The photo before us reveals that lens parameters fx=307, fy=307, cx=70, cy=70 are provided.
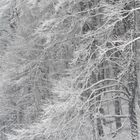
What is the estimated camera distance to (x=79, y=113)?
33.2ft

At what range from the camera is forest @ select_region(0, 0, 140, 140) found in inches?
395

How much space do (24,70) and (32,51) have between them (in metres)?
1.20

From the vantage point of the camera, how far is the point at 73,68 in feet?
36.3

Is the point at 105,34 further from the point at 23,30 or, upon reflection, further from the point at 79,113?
the point at 23,30

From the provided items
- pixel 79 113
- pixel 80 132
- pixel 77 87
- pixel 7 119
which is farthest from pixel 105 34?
pixel 7 119

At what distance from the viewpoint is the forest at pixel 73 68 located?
32.9 ft

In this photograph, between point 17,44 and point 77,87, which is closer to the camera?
point 77,87

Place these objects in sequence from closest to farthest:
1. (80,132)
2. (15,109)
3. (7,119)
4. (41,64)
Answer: (80,132) < (41,64) < (15,109) < (7,119)

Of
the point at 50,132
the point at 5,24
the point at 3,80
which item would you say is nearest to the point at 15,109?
the point at 3,80

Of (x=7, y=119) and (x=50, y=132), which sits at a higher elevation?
(x=7, y=119)

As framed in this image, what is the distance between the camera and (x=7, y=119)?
23.6 meters

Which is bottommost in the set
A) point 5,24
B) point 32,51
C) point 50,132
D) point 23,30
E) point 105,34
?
point 50,132

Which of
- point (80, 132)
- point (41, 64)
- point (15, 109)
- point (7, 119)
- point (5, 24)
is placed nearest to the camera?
point (80, 132)

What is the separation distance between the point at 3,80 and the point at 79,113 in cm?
947
